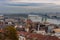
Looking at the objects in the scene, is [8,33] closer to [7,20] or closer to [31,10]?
[7,20]

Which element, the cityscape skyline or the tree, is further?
the cityscape skyline

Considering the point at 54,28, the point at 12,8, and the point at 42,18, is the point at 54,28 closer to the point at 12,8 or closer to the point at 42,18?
the point at 42,18

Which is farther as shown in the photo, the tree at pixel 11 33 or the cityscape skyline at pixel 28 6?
the cityscape skyline at pixel 28 6

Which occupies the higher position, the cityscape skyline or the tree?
the cityscape skyline

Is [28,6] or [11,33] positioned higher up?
[28,6]

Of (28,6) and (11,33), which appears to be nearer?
(11,33)

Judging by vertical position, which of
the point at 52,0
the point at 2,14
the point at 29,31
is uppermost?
the point at 52,0

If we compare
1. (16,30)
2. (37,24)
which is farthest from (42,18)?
(16,30)

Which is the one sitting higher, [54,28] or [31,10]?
[31,10]
